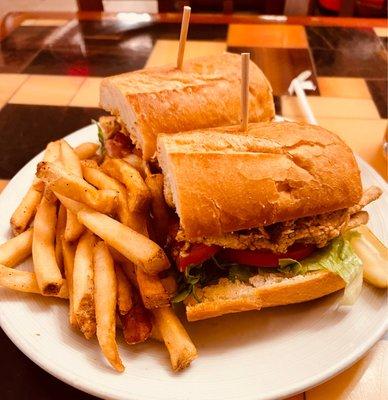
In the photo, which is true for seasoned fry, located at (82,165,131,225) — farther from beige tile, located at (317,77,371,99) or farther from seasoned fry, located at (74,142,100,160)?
beige tile, located at (317,77,371,99)

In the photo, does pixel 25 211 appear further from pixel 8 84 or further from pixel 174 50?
pixel 174 50

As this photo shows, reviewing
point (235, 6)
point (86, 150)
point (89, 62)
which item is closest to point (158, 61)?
point (89, 62)

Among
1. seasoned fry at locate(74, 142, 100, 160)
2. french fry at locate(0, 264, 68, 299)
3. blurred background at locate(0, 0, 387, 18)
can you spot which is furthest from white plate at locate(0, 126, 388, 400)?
blurred background at locate(0, 0, 387, 18)

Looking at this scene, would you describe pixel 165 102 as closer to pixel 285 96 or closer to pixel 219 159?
pixel 219 159

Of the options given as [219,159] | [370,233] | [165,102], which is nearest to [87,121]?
[165,102]

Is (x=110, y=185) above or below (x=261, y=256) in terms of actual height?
above

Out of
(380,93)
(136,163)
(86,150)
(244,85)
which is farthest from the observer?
(380,93)
